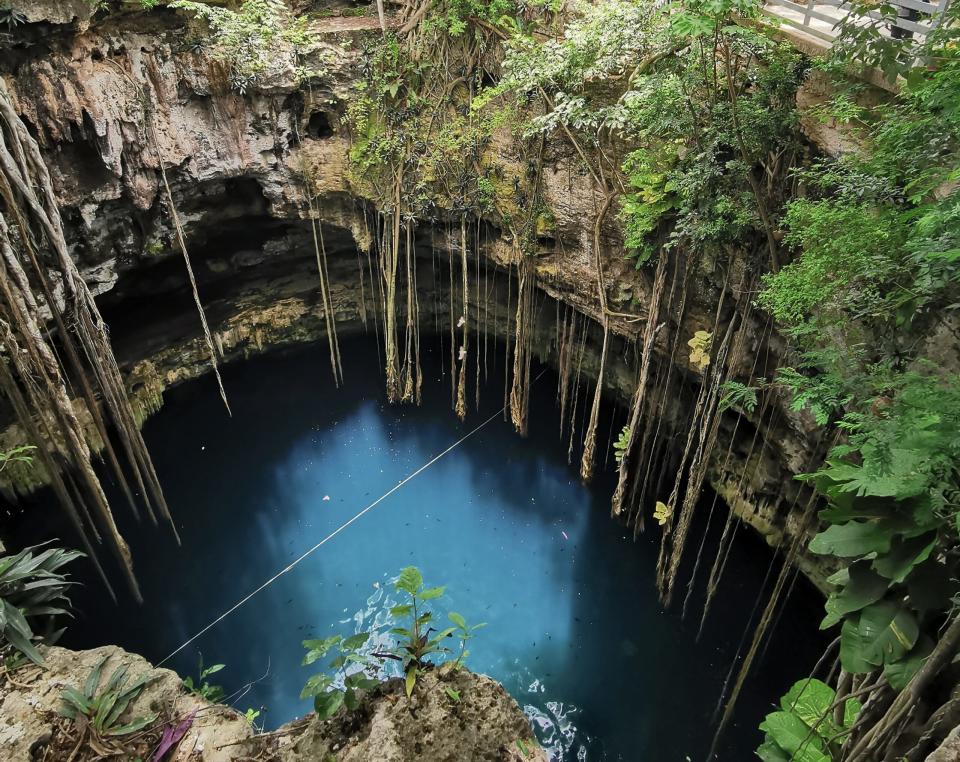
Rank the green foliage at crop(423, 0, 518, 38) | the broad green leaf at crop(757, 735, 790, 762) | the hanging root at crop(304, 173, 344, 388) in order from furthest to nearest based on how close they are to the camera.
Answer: the hanging root at crop(304, 173, 344, 388), the green foliage at crop(423, 0, 518, 38), the broad green leaf at crop(757, 735, 790, 762)

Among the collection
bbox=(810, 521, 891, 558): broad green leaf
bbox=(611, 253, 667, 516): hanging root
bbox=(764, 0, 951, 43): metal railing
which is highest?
bbox=(764, 0, 951, 43): metal railing

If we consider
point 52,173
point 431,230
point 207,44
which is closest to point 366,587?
point 431,230

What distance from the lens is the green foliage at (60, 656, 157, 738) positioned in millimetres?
2840

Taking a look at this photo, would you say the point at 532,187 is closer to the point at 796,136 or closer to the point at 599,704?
the point at 796,136

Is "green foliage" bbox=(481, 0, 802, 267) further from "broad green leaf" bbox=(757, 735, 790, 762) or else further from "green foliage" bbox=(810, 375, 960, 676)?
"broad green leaf" bbox=(757, 735, 790, 762)

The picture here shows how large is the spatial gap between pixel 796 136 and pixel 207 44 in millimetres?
4853

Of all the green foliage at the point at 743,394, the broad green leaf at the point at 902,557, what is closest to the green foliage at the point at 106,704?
the broad green leaf at the point at 902,557

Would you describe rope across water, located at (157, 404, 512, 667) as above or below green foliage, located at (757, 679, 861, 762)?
below

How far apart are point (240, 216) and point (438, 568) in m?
4.30

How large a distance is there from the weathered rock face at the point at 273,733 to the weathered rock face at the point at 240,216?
268 centimetres

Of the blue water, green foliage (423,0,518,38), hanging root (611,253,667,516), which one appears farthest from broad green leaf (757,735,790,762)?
green foliage (423,0,518,38)

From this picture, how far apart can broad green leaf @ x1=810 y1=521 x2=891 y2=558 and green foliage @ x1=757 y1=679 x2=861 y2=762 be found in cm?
71

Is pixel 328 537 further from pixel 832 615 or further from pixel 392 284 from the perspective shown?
pixel 832 615

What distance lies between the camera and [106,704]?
113 inches
